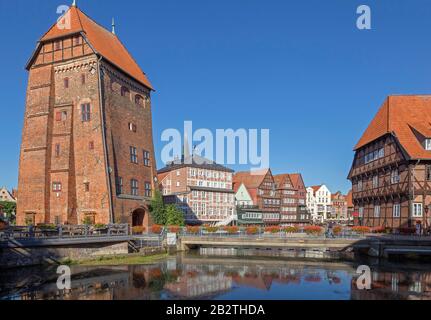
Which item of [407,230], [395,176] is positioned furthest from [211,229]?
[395,176]

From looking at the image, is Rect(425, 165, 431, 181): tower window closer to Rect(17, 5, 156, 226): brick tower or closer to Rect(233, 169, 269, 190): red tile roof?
Rect(17, 5, 156, 226): brick tower

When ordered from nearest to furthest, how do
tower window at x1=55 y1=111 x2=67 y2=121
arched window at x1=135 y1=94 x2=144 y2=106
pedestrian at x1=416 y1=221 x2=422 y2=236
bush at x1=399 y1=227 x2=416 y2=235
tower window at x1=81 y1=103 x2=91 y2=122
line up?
pedestrian at x1=416 y1=221 x2=422 y2=236
bush at x1=399 y1=227 x2=416 y2=235
tower window at x1=81 y1=103 x2=91 y2=122
tower window at x1=55 y1=111 x2=67 y2=121
arched window at x1=135 y1=94 x2=144 y2=106

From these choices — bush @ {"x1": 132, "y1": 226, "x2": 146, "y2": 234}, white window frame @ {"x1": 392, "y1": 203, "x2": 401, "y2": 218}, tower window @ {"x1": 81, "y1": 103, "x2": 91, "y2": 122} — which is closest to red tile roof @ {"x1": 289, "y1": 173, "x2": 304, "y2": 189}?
white window frame @ {"x1": 392, "y1": 203, "x2": 401, "y2": 218}

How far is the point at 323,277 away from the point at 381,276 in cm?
319

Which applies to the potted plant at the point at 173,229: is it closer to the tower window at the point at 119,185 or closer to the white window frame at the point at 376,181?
the tower window at the point at 119,185

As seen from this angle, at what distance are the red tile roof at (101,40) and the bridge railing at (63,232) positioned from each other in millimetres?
16128

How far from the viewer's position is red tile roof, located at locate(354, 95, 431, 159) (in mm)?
34978

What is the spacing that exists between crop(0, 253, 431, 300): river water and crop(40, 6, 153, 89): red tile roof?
69.9ft

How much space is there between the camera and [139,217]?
38.8m

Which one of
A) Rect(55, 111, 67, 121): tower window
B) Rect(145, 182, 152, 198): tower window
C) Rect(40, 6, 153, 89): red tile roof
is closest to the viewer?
Rect(55, 111, 67, 121): tower window

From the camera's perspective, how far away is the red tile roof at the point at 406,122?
115ft

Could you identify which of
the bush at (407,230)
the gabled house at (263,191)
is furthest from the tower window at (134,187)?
the gabled house at (263,191)

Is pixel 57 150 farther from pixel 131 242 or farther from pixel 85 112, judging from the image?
pixel 131 242
